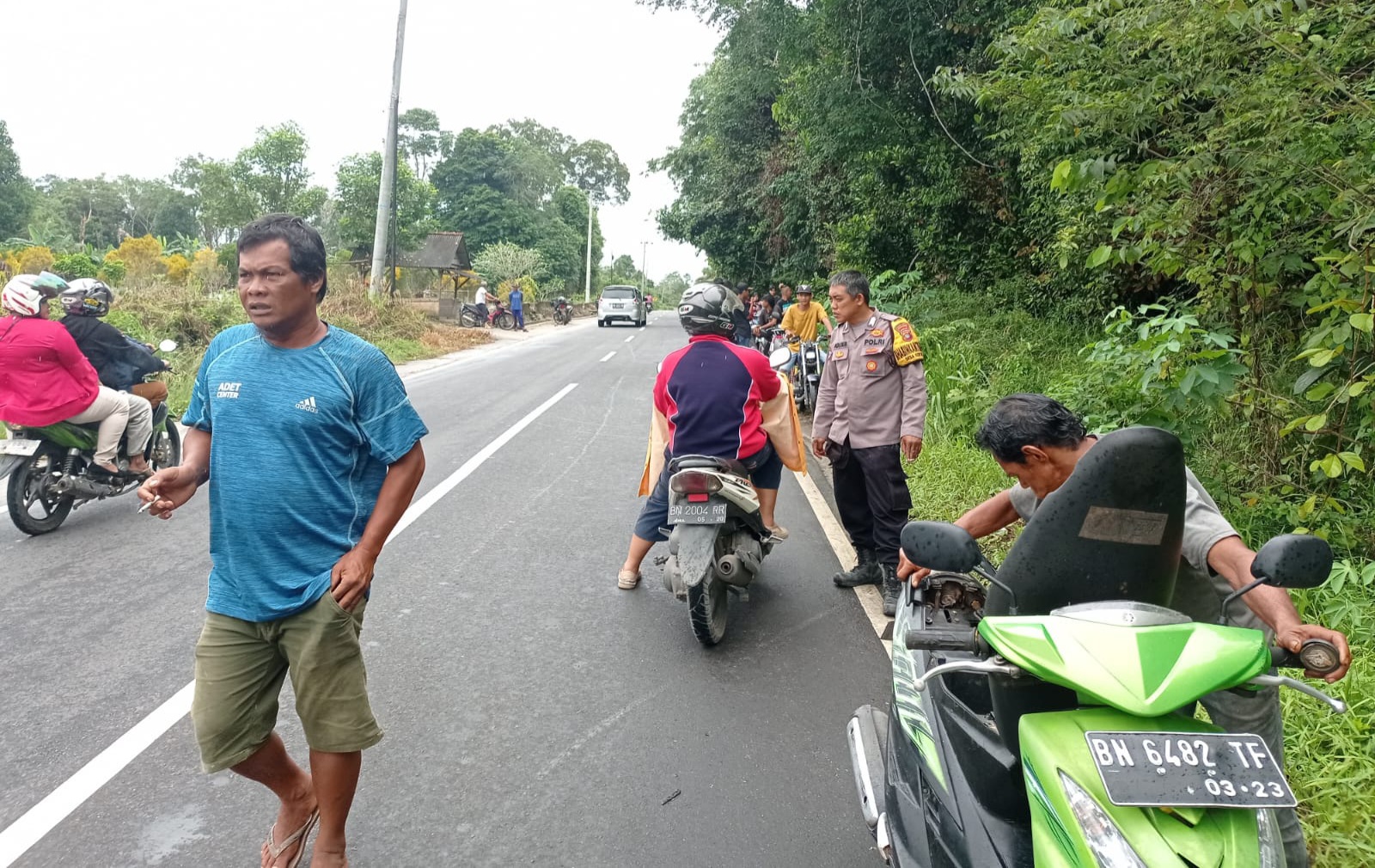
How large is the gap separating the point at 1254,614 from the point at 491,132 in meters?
72.5

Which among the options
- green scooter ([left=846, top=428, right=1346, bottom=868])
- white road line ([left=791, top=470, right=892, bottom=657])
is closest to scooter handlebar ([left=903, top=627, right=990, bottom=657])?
green scooter ([left=846, top=428, right=1346, bottom=868])

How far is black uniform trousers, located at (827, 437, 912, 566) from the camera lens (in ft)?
15.9

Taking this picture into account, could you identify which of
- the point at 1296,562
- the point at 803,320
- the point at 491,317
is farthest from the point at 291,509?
the point at 491,317

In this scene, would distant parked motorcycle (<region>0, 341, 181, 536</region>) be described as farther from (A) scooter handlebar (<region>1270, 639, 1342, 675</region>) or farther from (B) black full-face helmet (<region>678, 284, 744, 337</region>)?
(A) scooter handlebar (<region>1270, 639, 1342, 675</region>)

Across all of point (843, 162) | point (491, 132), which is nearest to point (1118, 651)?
point (843, 162)

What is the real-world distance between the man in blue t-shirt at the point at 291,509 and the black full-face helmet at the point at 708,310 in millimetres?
2103

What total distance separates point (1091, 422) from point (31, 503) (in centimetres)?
688

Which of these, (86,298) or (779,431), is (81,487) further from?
(779,431)

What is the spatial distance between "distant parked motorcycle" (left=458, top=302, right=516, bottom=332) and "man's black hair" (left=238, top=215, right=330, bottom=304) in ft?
90.0

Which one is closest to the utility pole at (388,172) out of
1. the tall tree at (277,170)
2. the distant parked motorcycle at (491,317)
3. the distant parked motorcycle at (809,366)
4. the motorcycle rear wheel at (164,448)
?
the distant parked motorcycle at (491,317)

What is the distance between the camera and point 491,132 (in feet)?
225

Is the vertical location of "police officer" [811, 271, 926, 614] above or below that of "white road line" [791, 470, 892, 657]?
above

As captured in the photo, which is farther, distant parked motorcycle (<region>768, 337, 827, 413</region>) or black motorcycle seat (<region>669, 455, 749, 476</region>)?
distant parked motorcycle (<region>768, 337, 827, 413</region>)

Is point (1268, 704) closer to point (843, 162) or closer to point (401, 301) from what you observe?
point (843, 162)
